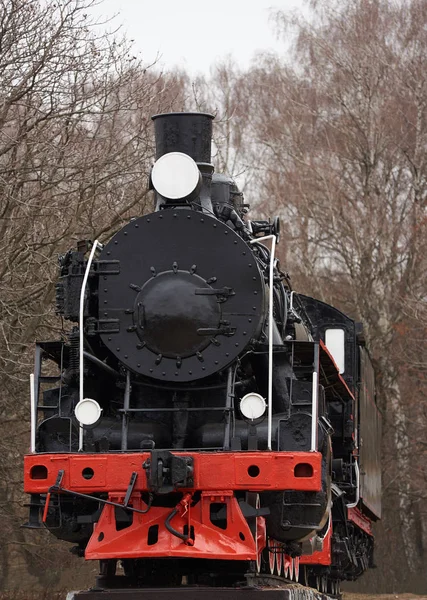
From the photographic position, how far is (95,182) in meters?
14.8

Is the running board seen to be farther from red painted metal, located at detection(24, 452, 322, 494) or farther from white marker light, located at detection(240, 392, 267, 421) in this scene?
white marker light, located at detection(240, 392, 267, 421)

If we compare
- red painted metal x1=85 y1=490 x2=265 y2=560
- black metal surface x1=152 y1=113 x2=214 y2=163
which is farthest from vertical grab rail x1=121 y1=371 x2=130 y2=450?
black metal surface x1=152 y1=113 x2=214 y2=163

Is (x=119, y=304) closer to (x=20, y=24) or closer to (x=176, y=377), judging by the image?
(x=176, y=377)

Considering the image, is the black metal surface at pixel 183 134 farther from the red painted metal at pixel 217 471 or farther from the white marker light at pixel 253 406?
the red painted metal at pixel 217 471

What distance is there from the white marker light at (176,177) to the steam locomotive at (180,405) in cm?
1

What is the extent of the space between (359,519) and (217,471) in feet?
21.4

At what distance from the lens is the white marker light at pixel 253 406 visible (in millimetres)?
8773

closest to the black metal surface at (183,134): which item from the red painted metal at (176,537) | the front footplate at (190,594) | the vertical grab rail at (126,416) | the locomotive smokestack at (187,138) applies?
the locomotive smokestack at (187,138)

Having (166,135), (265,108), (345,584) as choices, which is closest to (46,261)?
(166,135)

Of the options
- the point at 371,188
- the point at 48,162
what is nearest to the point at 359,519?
the point at 48,162

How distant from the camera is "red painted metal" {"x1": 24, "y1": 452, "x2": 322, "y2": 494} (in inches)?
333

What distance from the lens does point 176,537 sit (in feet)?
27.6

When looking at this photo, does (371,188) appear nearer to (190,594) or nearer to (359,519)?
(359,519)

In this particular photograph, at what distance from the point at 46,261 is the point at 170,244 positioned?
17.9 ft
